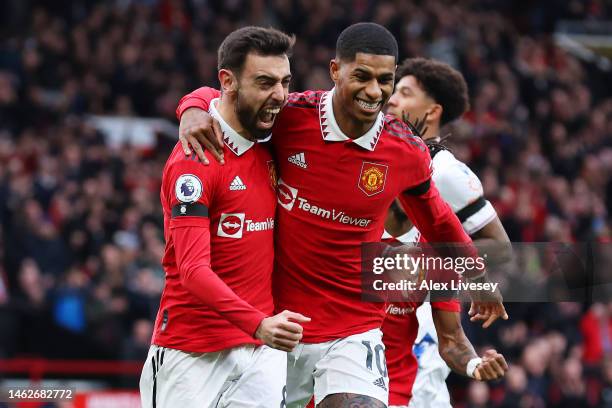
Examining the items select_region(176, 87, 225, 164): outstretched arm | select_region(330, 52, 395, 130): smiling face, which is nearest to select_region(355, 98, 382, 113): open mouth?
select_region(330, 52, 395, 130): smiling face

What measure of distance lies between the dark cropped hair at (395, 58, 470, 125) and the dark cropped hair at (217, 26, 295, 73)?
1.71m

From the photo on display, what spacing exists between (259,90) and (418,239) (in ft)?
5.57

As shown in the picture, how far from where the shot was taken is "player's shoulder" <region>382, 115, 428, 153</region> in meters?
5.66

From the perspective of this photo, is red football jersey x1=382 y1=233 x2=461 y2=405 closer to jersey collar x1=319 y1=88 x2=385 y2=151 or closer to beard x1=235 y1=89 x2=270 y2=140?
jersey collar x1=319 y1=88 x2=385 y2=151

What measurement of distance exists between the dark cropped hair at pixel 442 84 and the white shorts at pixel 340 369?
179cm

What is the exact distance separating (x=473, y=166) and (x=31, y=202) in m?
7.93

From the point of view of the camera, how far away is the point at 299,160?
18.4 ft

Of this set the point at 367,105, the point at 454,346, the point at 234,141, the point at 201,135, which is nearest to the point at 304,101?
the point at 367,105

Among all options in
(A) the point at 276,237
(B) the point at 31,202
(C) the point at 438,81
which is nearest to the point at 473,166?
(B) the point at 31,202

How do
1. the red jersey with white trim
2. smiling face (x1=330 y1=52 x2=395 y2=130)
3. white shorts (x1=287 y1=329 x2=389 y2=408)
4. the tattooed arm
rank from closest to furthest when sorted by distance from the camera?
the red jersey with white trim, smiling face (x1=330 y1=52 x2=395 y2=130), white shorts (x1=287 y1=329 x2=389 y2=408), the tattooed arm

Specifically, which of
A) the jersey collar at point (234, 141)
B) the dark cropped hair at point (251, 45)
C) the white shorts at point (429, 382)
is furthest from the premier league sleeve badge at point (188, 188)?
the white shorts at point (429, 382)

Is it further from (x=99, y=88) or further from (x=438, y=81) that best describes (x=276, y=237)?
(x=99, y=88)

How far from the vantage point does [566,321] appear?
14758mm

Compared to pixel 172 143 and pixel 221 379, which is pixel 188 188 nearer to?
pixel 221 379
